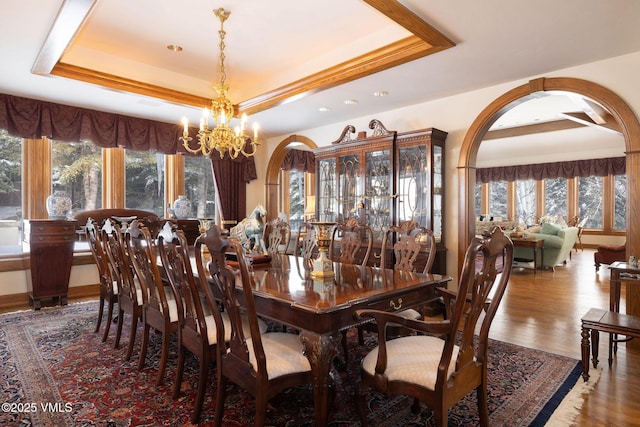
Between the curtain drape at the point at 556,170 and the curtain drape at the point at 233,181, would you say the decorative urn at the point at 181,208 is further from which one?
the curtain drape at the point at 556,170

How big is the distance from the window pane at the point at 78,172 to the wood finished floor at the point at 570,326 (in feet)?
5.04

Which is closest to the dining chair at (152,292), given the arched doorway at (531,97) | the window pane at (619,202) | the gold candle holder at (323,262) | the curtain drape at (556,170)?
the gold candle holder at (323,262)

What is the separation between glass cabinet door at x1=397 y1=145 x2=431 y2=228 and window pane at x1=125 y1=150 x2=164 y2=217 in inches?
145

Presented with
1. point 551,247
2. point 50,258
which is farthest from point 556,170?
point 50,258

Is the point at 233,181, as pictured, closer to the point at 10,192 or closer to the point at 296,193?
the point at 296,193

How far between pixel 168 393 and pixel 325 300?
4.18ft

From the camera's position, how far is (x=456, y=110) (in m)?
4.16

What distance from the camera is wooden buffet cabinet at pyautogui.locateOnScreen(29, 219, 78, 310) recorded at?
4.11 meters

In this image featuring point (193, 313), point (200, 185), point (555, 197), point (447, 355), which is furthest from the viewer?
point (555, 197)

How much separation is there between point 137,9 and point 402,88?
2526 mm

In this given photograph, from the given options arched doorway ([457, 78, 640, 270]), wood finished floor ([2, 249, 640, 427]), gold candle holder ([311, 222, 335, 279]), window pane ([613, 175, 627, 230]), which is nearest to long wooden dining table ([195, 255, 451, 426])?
gold candle holder ([311, 222, 335, 279])

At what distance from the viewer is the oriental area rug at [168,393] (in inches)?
77.5

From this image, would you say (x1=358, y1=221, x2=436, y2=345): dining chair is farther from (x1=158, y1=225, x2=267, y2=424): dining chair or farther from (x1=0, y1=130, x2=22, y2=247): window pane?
(x1=0, y1=130, x2=22, y2=247): window pane

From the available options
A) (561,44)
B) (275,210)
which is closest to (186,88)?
(275,210)
